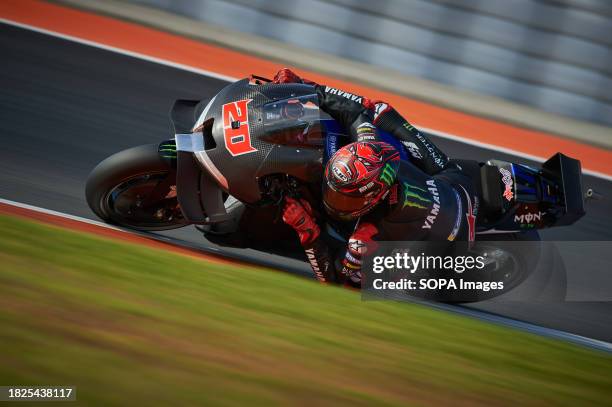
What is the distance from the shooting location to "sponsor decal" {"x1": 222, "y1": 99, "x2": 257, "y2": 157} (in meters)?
4.67

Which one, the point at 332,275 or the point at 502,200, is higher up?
the point at 502,200

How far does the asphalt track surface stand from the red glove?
107 cm

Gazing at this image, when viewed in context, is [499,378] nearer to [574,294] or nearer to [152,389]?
[152,389]

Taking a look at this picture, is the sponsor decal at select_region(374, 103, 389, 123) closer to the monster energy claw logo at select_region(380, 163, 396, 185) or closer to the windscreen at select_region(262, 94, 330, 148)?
the windscreen at select_region(262, 94, 330, 148)

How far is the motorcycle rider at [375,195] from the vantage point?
4.65m

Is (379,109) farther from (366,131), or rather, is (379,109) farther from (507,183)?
(507,183)

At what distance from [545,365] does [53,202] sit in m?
4.10

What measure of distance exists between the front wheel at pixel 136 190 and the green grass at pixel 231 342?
0.44 metres

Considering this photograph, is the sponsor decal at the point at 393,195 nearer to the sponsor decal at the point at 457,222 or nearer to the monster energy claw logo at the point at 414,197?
the monster energy claw logo at the point at 414,197

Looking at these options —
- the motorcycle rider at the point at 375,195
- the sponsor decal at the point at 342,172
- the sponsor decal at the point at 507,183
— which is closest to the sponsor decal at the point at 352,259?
the motorcycle rider at the point at 375,195

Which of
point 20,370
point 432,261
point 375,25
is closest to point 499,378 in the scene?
point 432,261

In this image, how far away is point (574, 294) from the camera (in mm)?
6422

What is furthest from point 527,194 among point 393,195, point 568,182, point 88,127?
point 88,127

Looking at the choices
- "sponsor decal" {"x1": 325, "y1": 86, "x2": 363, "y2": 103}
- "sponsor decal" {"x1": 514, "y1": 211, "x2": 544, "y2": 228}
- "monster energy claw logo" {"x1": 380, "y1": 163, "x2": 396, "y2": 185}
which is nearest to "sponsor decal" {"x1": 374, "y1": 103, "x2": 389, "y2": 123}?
"sponsor decal" {"x1": 325, "y1": 86, "x2": 363, "y2": 103}
